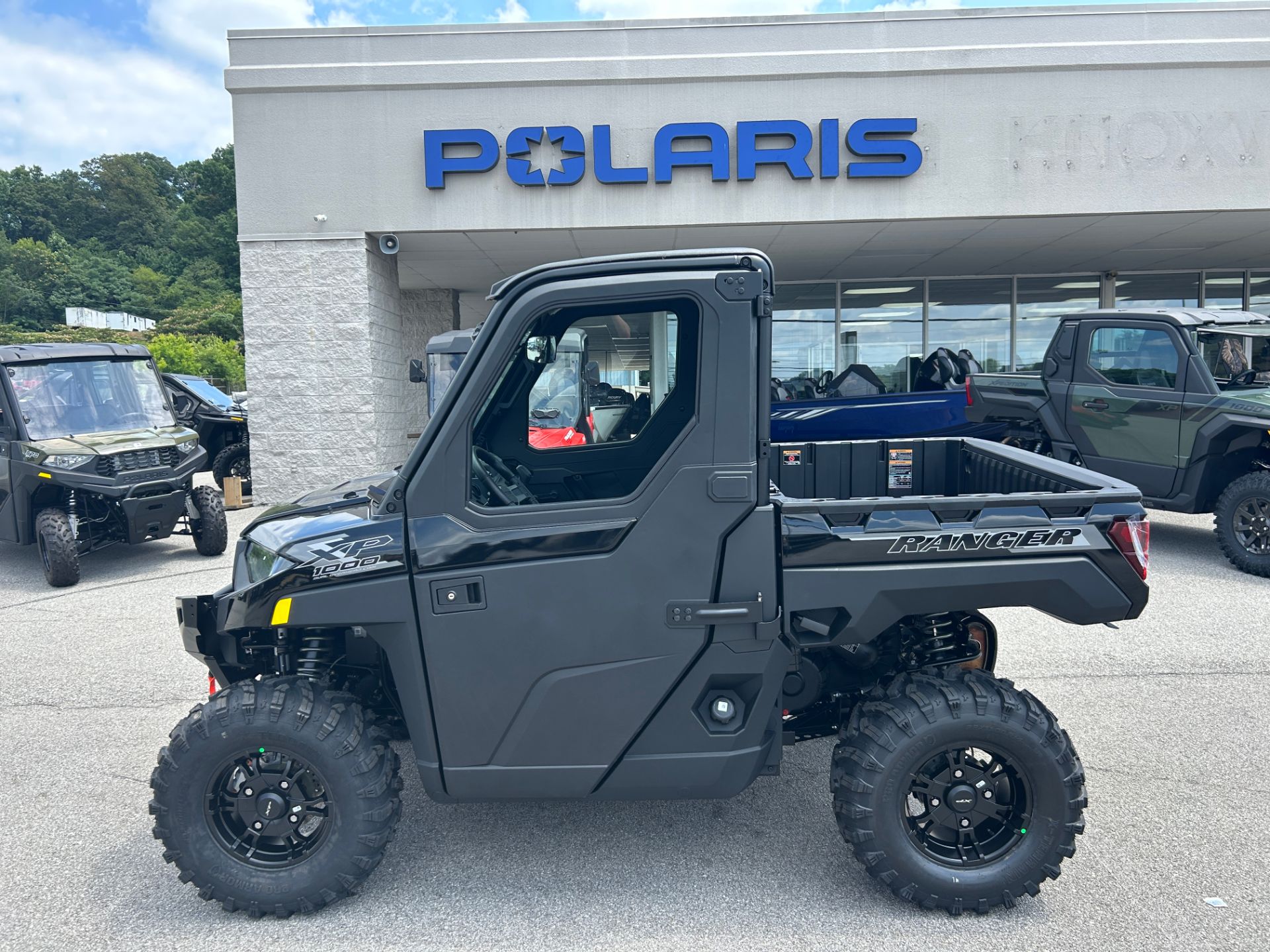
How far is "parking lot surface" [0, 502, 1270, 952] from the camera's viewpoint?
9.19 ft

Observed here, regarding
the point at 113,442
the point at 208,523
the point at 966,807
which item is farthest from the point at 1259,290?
the point at 113,442

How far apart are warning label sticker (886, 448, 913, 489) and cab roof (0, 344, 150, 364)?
7.69 metres

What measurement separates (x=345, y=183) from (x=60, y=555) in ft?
20.0

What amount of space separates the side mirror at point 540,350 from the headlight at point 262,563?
1.08 meters

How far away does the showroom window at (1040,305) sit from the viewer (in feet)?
55.6

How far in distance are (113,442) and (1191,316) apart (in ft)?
33.4

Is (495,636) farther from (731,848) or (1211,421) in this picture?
(1211,421)

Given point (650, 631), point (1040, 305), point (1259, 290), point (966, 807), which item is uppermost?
point (1259, 290)

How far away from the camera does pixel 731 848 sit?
3.32 meters

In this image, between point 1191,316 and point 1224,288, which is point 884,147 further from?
point 1224,288

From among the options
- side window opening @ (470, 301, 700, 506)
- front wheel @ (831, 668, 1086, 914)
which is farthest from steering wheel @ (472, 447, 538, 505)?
front wheel @ (831, 668, 1086, 914)

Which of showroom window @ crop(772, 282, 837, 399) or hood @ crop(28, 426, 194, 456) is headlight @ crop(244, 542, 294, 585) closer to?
hood @ crop(28, 426, 194, 456)

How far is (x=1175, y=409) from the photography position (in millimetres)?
7941

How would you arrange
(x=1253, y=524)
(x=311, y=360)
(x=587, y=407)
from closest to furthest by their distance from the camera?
(x=587, y=407), (x=1253, y=524), (x=311, y=360)
